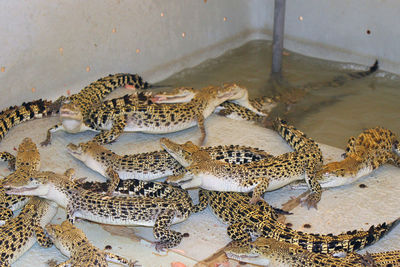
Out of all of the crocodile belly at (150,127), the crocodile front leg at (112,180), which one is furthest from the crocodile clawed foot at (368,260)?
the crocodile belly at (150,127)

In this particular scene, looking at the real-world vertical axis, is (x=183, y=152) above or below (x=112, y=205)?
above

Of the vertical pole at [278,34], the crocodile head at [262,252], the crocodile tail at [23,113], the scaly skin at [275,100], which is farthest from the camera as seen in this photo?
the vertical pole at [278,34]

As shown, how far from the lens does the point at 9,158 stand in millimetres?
5539

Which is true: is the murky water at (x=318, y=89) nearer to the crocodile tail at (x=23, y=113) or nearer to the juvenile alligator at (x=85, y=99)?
the juvenile alligator at (x=85, y=99)

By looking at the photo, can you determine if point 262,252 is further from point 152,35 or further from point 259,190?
point 152,35

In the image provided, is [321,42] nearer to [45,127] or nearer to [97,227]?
[45,127]

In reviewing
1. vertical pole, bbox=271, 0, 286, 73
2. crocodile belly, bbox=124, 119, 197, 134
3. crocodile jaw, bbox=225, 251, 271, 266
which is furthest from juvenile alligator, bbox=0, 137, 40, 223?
vertical pole, bbox=271, 0, 286, 73

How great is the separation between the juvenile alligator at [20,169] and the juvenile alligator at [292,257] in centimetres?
187

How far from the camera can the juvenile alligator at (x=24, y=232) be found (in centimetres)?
431

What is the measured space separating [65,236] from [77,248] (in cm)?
18

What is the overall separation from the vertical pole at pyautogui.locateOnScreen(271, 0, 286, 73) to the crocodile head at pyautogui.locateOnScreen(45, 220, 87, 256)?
179 inches

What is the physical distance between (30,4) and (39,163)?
1.99m

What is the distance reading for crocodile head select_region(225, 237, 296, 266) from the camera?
4172mm

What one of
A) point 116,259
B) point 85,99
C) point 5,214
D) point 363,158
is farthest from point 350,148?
point 5,214
